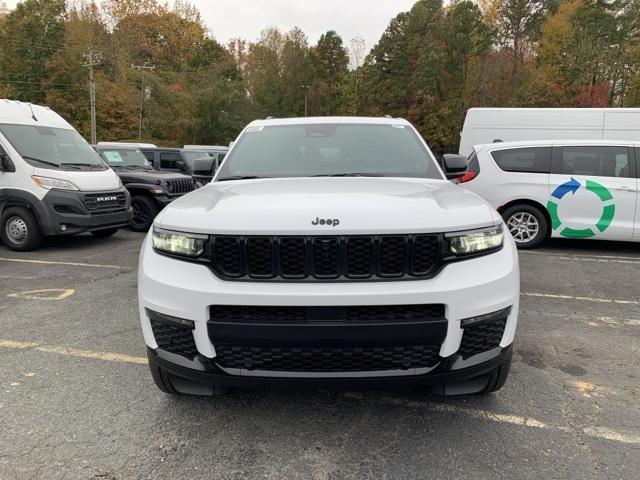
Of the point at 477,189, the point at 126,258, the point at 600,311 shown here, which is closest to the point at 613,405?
the point at 600,311

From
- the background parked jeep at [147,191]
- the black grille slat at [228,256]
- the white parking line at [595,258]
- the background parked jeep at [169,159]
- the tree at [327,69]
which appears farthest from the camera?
the tree at [327,69]

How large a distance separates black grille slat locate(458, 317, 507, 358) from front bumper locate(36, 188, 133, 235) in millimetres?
7256

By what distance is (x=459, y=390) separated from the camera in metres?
2.56

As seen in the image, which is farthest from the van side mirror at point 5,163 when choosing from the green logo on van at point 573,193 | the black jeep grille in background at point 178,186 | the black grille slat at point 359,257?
the green logo on van at point 573,193

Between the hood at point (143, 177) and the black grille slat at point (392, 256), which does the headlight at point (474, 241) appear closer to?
the black grille slat at point (392, 256)

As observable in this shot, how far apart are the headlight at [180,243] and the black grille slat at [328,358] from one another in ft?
1.62

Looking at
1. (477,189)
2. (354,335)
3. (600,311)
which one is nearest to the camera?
(354,335)

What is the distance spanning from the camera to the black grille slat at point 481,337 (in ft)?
7.63

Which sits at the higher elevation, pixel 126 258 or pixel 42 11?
pixel 42 11

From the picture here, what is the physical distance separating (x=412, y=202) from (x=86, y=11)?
197 ft

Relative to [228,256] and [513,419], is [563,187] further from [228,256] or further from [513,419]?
[228,256]

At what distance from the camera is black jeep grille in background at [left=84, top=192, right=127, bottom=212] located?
8.06 metres

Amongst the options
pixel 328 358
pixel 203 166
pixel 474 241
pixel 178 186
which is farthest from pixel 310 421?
pixel 178 186

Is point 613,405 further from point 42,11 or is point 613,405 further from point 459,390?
point 42,11
